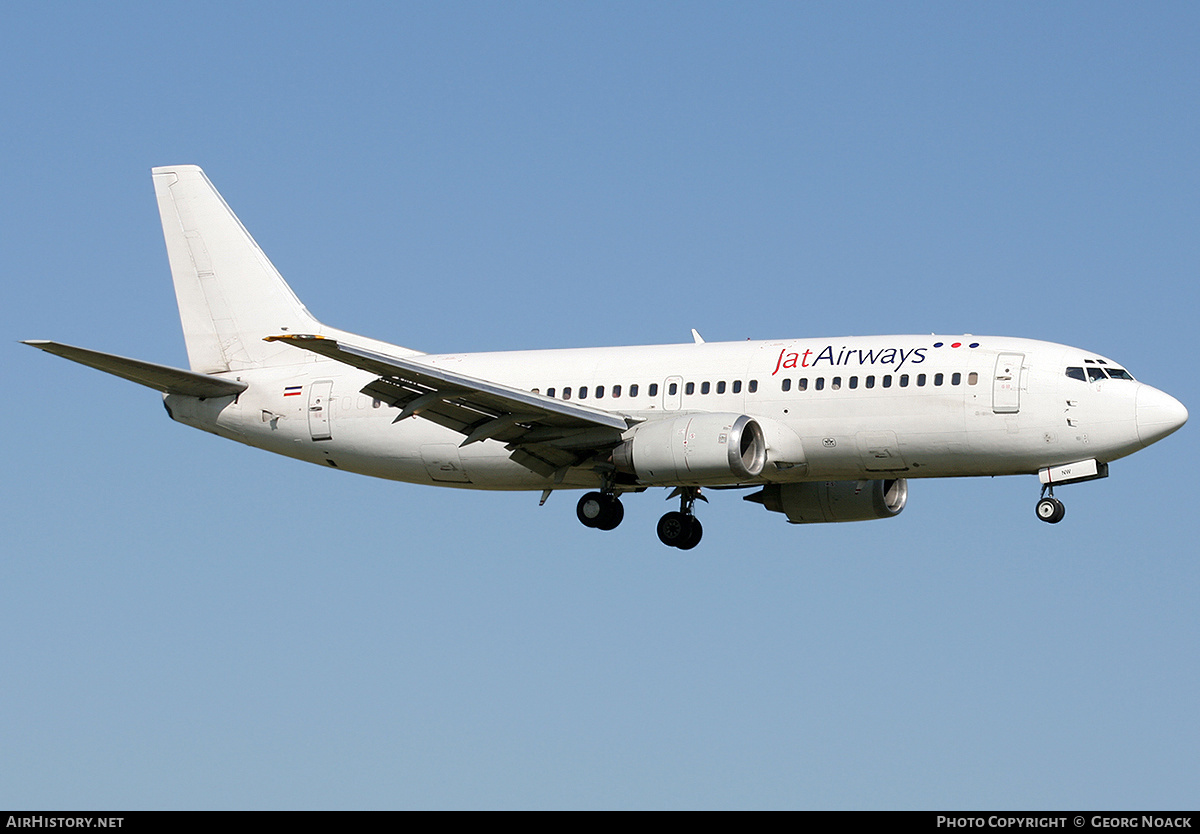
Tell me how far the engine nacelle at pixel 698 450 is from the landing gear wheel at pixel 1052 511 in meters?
6.90

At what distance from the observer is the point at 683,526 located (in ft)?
155

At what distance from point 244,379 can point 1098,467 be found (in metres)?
24.1

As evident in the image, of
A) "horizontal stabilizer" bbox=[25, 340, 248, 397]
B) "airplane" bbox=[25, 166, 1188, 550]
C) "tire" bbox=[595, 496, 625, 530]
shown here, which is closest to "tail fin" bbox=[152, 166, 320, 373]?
"airplane" bbox=[25, 166, 1188, 550]

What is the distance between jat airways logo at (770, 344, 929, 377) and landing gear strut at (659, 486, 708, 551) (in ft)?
16.9

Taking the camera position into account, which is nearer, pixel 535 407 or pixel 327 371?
pixel 535 407

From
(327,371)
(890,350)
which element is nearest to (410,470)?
(327,371)

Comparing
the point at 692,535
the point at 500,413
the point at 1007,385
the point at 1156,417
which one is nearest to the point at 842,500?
the point at 692,535

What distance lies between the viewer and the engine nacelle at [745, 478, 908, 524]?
48031 millimetres

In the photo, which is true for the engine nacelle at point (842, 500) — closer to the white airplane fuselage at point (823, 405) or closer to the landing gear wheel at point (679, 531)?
the landing gear wheel at point (679, 531)

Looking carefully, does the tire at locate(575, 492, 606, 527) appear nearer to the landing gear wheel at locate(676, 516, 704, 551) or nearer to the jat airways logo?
the landing gear wheel at locate(676, 516, 704, 551)
